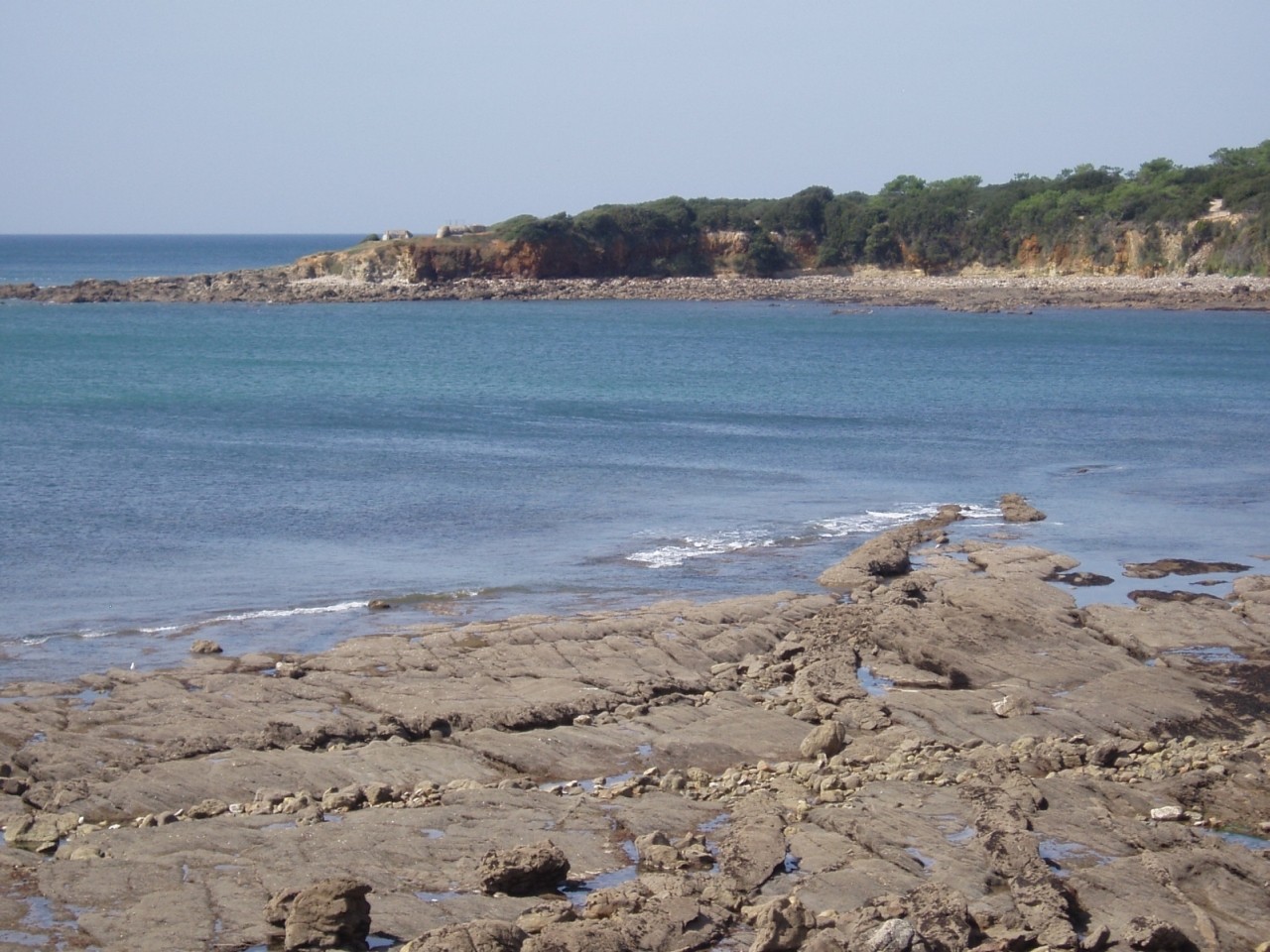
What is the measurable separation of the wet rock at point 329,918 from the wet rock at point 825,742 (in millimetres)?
6232

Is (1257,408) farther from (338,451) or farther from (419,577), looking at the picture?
(419,577)

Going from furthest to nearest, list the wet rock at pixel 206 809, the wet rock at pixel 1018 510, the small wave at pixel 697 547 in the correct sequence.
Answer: the wet rock at pixel 1018 510 < the small wave at pixel 697 547 < the wet rock at pixel 206 809

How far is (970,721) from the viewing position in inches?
648

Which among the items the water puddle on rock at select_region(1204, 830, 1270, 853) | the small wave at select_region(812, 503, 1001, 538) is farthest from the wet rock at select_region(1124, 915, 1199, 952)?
the small wave at select_region(812, 503, 1001, 538)

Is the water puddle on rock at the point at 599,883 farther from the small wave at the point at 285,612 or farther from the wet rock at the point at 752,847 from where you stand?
the small wave at the point at 285,612

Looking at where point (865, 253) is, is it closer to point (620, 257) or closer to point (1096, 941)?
point (620, 257)

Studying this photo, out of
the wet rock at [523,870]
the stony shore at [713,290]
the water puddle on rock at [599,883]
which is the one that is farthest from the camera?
the stony shore at [713,290]

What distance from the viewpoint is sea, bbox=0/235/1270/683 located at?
74.7ft

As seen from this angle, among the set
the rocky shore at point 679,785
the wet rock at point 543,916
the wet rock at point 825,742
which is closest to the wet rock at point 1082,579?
the rocky shore at point 679,785

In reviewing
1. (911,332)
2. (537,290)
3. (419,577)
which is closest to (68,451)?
(419,577)

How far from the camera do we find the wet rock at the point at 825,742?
1535 cm

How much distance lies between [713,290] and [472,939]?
313 feet

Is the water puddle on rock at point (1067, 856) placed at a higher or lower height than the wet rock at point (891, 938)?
lower

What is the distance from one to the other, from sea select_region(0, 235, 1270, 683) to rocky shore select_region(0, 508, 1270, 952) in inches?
103
